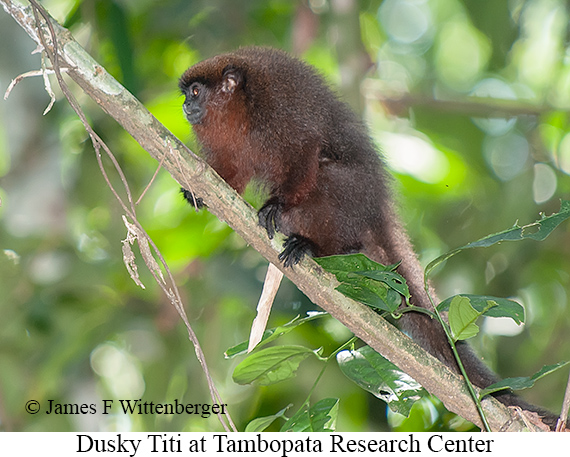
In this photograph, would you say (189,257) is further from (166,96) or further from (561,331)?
(561,331)

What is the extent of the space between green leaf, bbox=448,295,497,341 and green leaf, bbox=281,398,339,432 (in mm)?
393

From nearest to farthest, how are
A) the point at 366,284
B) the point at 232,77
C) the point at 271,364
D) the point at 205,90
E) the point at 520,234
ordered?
the point at 520,234
the point at 366,284
the point at 271,364
the point at 232,77
the point at 205,90

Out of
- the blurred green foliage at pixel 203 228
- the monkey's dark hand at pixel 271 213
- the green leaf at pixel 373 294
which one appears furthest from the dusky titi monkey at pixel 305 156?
the green leaf at pixel 373 294

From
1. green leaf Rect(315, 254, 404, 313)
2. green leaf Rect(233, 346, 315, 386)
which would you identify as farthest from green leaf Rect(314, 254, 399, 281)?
green leaf Rect(233, 346, 315, 386)

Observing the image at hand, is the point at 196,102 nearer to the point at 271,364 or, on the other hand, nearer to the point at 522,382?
the point at 271,364

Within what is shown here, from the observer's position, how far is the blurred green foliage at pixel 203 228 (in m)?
3.25

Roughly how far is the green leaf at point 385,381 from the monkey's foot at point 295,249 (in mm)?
359

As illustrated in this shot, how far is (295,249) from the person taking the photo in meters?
2.26

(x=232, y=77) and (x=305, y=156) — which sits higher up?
(x=232, y=77)

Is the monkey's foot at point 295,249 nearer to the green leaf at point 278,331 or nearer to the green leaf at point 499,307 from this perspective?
the green leaf at point 278,331

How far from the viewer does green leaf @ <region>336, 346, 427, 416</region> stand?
6.12 feet

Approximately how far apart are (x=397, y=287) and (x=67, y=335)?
2188mm

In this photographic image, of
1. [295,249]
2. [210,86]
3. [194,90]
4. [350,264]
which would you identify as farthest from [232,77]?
[350,264]

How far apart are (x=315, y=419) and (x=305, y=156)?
1.21 m
